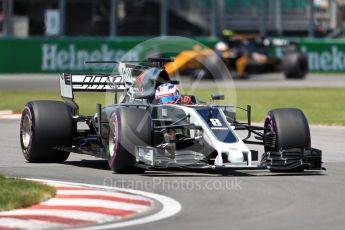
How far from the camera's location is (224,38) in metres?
43.3

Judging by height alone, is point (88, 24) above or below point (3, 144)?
above

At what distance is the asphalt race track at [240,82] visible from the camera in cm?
3816

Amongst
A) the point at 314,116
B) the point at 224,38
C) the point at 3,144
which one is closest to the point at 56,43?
the point at 224,38

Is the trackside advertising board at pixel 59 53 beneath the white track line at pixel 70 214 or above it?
above

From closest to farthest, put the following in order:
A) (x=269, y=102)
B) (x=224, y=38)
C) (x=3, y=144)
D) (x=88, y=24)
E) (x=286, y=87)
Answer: (x=3, y=144), (x=269, y=102), (x=286, y=87), (x=224, y=38), (x=88, y=24)

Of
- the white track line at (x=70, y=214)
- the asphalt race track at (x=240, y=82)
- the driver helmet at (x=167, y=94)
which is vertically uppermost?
the driver helmet at (x=167, y=94)

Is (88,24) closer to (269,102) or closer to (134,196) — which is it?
(269,102)

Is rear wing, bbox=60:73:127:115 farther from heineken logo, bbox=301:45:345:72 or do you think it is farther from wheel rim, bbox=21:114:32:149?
heineken logo, bbox=301:45:345:72

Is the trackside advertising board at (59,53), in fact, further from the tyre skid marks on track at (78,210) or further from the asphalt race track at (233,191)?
the tyre skid marks on track at (78,210)

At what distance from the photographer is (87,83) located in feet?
54.1

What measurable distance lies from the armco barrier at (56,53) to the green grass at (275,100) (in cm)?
819

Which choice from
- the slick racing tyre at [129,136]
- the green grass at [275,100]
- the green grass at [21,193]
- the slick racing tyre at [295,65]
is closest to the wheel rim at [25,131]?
the slick racing tyre at [129,136]

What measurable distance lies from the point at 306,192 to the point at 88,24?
137ft

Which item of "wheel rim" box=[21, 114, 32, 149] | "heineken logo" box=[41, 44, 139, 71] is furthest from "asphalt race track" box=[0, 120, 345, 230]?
"heineken logo" box=[41, 44, 139, 71]
